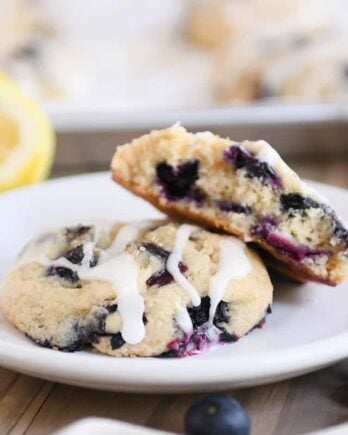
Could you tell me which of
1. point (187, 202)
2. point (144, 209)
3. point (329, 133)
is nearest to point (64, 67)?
point (329, 133)

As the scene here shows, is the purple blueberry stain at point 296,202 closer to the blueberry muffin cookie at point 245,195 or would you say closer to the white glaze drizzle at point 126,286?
the blueberry muffin cookie at point 245,195

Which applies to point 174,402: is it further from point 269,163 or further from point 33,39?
point 33,39

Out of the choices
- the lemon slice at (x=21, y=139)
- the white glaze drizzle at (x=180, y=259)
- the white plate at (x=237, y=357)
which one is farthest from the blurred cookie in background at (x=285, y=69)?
the white glaze drizzle at (x=180, y=259)

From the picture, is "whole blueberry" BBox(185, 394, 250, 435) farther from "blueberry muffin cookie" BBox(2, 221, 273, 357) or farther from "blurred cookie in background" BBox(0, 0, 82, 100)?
"blurred cookie in background" BBox(0, 0, 82, 100)

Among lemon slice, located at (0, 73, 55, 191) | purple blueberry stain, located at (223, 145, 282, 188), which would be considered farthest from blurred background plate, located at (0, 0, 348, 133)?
purple blueberry stain, located at (223, 145, 282, 188)

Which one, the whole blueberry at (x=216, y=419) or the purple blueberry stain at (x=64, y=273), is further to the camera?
the purple blueberry stain at (x=64, y=273)

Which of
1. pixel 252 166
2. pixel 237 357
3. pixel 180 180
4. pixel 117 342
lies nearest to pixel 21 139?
pixel 180 180
